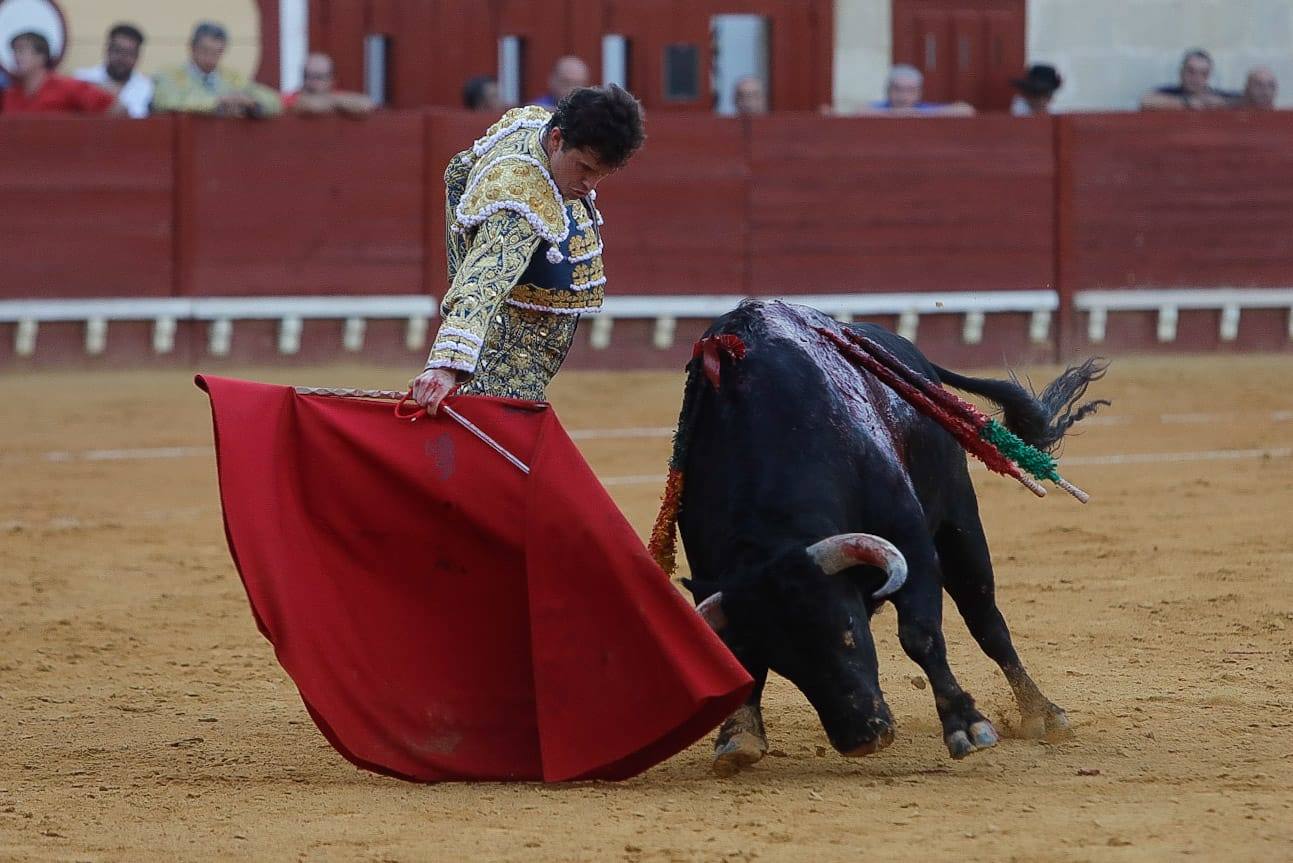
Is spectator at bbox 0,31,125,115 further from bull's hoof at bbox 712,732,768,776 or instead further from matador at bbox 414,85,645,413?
bull's hoof at bbox 712,732,768,776

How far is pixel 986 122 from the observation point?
9297 mm

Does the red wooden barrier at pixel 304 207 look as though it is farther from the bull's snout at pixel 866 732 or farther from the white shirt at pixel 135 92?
the bull's snout at pixel 866 732

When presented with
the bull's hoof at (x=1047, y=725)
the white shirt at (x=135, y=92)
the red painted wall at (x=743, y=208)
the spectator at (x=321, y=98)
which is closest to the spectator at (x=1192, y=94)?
the red painted wall at (x=743, y=208)

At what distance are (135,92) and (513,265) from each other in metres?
6.22

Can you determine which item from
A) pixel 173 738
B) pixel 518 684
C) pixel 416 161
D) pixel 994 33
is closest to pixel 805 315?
pixel 518 684

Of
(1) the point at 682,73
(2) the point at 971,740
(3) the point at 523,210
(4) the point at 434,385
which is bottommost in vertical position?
(2) the point at 971,740

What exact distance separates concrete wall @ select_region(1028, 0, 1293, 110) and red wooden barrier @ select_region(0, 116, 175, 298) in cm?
470

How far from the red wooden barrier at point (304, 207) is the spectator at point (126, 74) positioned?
1.04ft

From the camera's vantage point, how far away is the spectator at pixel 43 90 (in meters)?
8.57

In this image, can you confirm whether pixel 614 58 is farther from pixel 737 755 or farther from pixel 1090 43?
pixel 737 755

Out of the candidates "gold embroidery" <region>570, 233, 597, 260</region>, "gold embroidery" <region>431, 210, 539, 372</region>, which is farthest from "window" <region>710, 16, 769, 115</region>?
"gold embroidery" <region>431, 210, 539, 372</region>

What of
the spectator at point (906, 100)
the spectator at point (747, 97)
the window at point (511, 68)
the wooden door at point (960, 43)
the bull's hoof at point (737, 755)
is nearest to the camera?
the bull's hoof at point (737, 755)

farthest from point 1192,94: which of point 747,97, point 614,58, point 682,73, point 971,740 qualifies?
point 971,740

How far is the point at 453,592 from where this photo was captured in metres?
3.12
